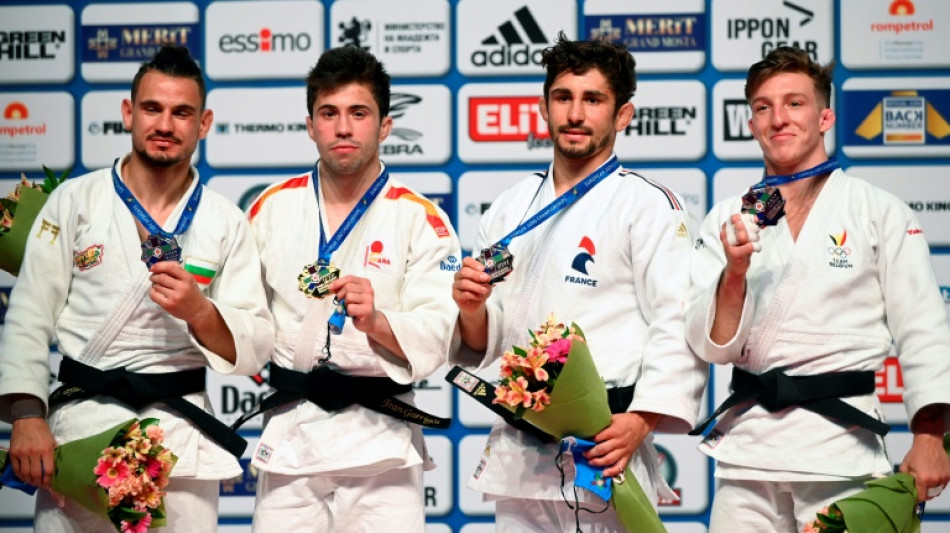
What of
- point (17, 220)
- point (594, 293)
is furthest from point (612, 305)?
point (17, 220)

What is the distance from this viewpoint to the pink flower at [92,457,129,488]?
10.1 feet

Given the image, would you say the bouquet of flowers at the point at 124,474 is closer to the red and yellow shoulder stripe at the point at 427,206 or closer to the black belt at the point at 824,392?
the red and yellow shoulder stripe at the point at 427,206

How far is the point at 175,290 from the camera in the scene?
3.21 metres

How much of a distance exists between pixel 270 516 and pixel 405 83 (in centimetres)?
252

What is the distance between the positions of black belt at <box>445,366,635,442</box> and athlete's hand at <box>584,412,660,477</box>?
8cm

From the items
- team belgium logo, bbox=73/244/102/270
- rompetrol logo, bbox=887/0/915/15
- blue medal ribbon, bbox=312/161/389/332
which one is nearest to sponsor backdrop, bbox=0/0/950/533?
rompetrol logo, bbox=887/0/915/15

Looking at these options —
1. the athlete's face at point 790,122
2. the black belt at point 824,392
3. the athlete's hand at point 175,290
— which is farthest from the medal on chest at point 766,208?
the athlete's hand at point 175,290

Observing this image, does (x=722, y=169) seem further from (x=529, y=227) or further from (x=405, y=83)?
(x=529, y=227)

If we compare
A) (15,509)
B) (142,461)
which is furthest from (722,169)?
(15,509)

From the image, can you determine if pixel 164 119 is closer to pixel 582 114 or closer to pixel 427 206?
pixel 427 206

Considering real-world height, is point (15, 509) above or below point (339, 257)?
below

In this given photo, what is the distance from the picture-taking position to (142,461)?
313 centimetres

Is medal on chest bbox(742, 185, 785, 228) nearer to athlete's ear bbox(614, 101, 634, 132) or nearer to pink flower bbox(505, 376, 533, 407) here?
athlete's ear bbox(614, 101, 634, 132)

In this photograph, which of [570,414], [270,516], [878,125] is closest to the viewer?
[570,414]
